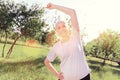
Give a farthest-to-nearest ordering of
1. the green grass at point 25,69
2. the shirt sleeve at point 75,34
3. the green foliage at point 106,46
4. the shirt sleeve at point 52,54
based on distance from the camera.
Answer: the green foliage at point 106,46 < the green grass at point 25,69 < the shirt sleeve at point 52,54 < the shirt sleeve at point 75,34

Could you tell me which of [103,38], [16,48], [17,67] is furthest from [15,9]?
[103,38]

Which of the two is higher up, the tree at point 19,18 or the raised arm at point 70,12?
the raised arm at point 70,12

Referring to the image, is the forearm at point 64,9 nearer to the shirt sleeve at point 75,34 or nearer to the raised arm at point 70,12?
the raised arm at point 70,12

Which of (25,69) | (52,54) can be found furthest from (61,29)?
(25,69)

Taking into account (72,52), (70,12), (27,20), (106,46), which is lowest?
(106,46)

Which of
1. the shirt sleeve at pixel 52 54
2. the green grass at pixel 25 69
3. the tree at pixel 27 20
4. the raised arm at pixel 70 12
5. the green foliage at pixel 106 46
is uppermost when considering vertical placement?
the raised arm at pixel 70 12

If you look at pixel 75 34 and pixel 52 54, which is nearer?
pixel 75 34

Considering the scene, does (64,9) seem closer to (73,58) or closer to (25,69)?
(73,58)

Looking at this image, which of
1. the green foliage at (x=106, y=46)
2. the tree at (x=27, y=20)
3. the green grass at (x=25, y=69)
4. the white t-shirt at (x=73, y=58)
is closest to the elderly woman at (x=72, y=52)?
the white t-shirt at (x=73, y=58)

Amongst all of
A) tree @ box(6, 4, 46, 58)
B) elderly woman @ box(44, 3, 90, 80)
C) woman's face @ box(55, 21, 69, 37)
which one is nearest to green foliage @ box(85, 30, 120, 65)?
tree @ box(6, 4, 46, 58)

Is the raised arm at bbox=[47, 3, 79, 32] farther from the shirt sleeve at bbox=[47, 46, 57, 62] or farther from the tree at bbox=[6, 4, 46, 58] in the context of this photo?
the tree at bbox=[6, 4, 46, 58]

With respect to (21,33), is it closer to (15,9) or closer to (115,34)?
(15,9)

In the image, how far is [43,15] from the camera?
30203 millimetres

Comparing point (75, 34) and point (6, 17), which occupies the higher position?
point (75, 34)
